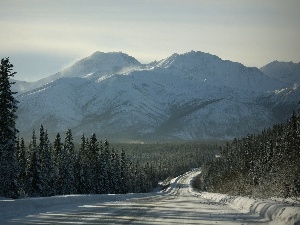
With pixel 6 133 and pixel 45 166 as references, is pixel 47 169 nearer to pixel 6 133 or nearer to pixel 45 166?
pixel 45 166

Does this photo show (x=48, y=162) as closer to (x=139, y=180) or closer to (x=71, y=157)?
(x=71, y=157)

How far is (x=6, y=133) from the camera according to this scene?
4166cm

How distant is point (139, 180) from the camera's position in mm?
114312

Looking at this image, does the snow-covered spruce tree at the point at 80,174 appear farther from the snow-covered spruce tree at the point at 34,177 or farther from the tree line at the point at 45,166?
the snow-covered spruce tree at the point at 34,177

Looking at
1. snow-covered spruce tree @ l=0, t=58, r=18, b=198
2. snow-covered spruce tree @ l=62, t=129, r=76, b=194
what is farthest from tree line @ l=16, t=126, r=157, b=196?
snow-covered spruce tree @ l=0, t=58, r=18, b=198

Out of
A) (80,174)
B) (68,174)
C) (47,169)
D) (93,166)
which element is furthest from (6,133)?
(93,166)

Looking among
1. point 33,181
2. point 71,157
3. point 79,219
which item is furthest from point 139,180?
point 79,219

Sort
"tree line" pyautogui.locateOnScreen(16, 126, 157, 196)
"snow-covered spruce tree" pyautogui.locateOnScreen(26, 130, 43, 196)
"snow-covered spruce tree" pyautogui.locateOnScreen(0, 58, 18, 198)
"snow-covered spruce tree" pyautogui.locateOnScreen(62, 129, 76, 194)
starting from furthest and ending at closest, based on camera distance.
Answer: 1. "snow-covered spruce tree" pyautogui.locateOnScreen(62, 129, 76, 194)
2. "tree line" pyautogui.locateOnScreen(16, 126, 157, 196)
3. "snow-covered spruce tree" pyautogui.locateOnScreen(26, 130, 43, 196)
4. "snow-covered spruce tree" pyautogui.locateOnScreen(0, 58, 18, 198)

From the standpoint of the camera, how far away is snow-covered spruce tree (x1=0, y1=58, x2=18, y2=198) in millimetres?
41344

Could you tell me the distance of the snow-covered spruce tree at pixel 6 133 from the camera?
136 ft

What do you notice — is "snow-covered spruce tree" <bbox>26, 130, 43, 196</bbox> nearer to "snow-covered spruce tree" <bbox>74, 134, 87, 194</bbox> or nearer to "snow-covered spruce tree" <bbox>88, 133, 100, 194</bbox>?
"snow-covered spruce tree" <bbox>74, 134, 87, 194</bbox>

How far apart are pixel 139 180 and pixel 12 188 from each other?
2904 inches

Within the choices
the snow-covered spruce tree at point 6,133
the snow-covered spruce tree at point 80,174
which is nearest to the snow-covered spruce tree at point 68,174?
the snow-covered spruce tree at point 80,174

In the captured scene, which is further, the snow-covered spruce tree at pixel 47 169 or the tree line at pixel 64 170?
the snow-covered spruce tree at pixel 47 169
